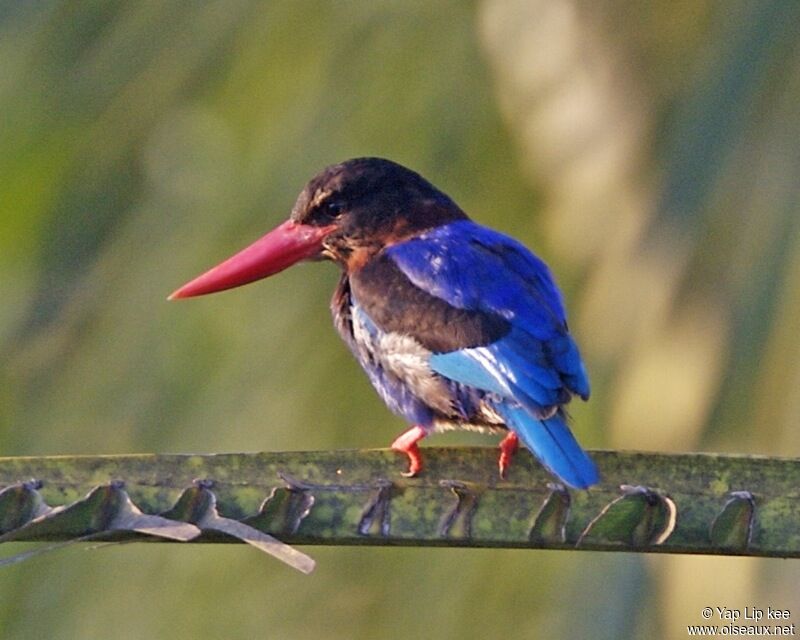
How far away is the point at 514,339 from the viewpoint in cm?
227

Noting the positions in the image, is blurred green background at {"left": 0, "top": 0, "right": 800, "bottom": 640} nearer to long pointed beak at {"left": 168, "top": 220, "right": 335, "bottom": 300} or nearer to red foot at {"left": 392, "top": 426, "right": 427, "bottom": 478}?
long pointed beak at {"left": 168, "top": 220, "right": 335, "bottom": 300}

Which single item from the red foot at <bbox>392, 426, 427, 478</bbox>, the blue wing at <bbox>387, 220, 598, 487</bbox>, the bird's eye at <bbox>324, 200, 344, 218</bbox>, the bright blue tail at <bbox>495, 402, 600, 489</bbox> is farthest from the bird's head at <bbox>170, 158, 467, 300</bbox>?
the bright blue tail at <bbox>495, 402, 600, 489</bbox>

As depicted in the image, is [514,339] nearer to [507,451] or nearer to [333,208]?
[507,451]

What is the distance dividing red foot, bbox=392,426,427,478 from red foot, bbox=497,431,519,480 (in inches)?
4.0

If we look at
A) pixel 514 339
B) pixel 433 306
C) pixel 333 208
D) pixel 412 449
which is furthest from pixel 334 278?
pixel 412 449

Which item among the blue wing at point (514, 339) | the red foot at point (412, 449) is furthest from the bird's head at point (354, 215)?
the red foot at point (412, 449)

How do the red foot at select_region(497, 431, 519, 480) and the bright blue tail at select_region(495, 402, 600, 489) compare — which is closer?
the bright blue tail at select_region(495, 402, 600, 489)

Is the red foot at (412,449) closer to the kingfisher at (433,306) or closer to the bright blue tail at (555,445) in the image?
the kingfisher at (433,306)

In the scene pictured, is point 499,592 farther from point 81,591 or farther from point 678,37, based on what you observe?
point 678,37

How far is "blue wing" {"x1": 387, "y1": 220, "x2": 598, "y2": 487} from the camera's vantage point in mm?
2113

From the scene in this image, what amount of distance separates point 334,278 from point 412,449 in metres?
1.16

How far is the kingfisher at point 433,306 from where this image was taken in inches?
86.0

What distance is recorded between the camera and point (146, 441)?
259 centimetres

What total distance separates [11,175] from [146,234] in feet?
1.04
